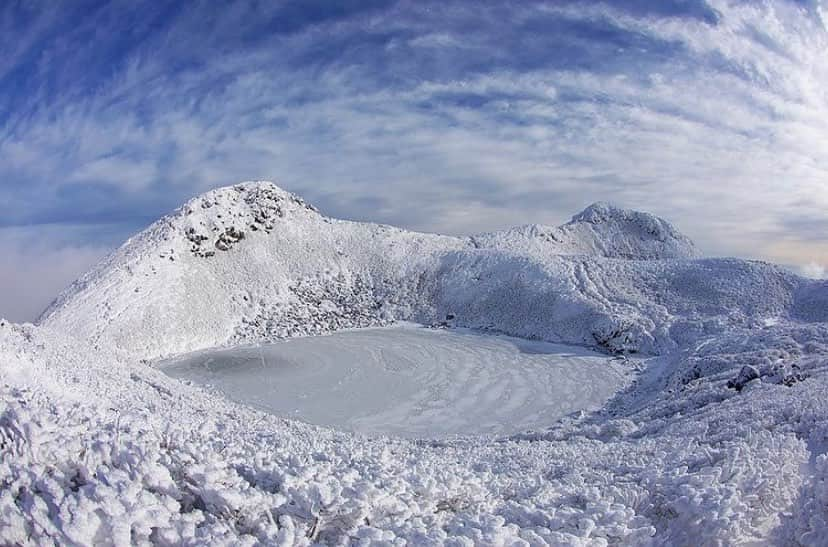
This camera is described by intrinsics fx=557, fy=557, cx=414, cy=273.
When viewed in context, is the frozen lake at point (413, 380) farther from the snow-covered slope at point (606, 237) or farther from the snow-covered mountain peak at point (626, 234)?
the snow-covered mountain peak at point (626, 234)

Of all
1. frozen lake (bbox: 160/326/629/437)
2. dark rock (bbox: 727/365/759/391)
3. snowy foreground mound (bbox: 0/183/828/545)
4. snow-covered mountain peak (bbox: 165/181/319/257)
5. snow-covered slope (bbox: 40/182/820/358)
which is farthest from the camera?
snow-covered mountain peak (bbox: 165/181/319/257)

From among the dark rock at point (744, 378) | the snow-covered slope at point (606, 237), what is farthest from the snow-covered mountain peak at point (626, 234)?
the dark rock at point (744, 378)

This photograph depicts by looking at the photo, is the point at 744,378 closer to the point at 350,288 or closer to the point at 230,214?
the point at 350,288

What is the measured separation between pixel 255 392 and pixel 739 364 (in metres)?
12.4

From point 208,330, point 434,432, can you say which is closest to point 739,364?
point 434,432

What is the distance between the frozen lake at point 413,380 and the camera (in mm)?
13328

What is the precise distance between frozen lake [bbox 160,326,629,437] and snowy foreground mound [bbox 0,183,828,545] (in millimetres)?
1290

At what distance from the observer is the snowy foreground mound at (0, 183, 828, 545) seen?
3.99 metres

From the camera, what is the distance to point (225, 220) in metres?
28.7

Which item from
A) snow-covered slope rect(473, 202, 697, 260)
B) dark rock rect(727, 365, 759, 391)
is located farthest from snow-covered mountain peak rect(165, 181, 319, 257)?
dark rock rect(727, 365, 759, 391)

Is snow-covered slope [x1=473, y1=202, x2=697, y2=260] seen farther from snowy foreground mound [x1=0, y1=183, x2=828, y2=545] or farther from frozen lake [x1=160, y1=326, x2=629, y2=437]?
frozen lake [x1=160, y1=326, x2=629, y2=437]

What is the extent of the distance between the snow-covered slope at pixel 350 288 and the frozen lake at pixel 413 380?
2099 mm

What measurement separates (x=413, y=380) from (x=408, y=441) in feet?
17.8

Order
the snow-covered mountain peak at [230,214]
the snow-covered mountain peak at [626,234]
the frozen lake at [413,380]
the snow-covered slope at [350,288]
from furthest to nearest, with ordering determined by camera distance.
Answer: the snow-covered mountain peak at [626,234]
the snow-covered mountain peak at [230,214]
the snow-covered slope at [350,288]
the frozen lake at [413,380]
